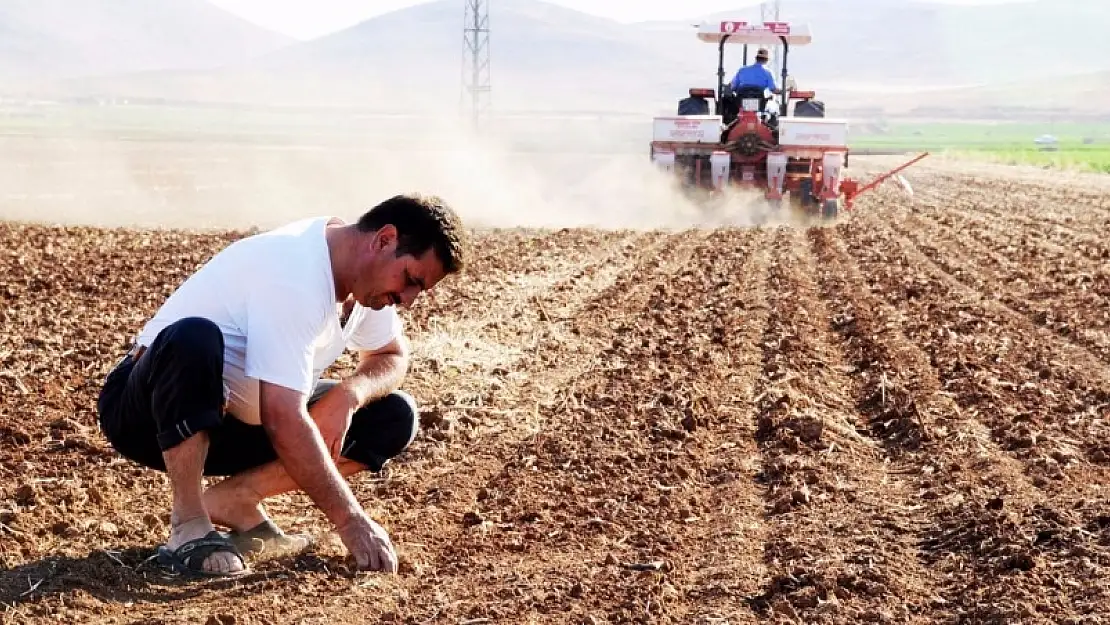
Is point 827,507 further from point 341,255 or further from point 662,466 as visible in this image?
point 341,255

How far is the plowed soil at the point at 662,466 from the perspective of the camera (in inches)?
169

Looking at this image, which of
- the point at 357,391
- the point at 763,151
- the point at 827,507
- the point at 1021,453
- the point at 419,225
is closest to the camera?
the point at 419,225

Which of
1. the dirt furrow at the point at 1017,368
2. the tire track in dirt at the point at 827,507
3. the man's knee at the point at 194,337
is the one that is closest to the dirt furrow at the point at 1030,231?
the dirt furrow at the point at 1017,368

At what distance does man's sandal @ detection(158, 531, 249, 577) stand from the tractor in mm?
15307

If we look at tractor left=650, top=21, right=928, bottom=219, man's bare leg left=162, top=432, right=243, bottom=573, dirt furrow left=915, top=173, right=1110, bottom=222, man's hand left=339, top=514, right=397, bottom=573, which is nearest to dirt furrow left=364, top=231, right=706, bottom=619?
man's hand left=339, top=514, right=397, bottom=573

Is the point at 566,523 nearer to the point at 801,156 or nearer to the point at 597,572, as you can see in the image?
the point at 597,572

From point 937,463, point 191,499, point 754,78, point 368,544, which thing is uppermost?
point 754,78

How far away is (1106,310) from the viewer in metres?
10.2

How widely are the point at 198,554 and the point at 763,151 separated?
16.1 meters

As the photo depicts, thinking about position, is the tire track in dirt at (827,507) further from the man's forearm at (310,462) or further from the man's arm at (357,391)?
the man's arm at (357,391)

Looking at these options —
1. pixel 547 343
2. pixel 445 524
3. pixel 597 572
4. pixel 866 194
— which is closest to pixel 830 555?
pixel 597 572

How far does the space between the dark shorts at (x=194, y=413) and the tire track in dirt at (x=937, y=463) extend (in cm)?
196

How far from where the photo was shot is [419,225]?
4.17 meters

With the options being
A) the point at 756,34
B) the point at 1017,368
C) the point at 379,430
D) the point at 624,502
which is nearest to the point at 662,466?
the point at 624,502
